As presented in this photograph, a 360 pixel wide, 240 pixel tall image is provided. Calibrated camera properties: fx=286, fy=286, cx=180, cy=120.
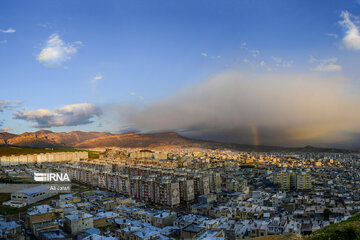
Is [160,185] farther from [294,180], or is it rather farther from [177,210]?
[294,180]

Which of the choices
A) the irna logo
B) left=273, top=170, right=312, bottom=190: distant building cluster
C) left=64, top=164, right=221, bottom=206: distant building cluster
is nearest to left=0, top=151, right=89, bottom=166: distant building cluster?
the irna logo

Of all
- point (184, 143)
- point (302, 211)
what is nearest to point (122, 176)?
point (302, 211)

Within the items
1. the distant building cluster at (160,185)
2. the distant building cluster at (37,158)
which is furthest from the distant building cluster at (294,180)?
the distant building cluster at (37,158)

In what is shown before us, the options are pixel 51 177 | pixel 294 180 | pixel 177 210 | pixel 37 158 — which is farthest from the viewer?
pixel 37 158

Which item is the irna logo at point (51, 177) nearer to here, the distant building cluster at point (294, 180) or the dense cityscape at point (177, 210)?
the dense cityscape at point (177, 210)

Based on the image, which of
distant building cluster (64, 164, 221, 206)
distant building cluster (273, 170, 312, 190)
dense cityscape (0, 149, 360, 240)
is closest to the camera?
dense cityscape (0, 149, 360, 240)

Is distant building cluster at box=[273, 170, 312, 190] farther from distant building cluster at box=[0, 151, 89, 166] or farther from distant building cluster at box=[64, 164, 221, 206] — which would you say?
distant building cluster at box=[0, 151, 89, 166]

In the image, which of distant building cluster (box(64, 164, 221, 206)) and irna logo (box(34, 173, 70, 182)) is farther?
irna logo (box(34, 173, 70, 182))

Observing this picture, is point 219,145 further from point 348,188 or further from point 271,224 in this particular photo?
point 271,224

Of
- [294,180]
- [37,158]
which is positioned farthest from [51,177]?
[294,180]
